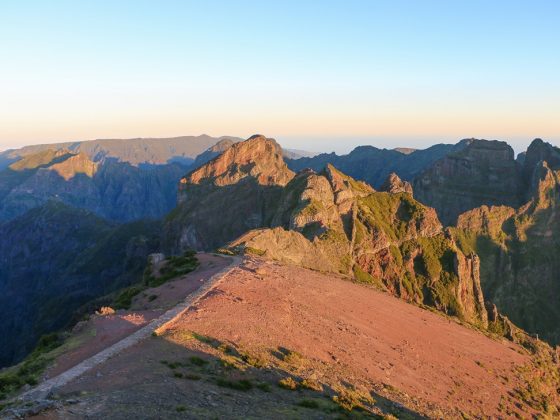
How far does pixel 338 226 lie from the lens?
114625mm

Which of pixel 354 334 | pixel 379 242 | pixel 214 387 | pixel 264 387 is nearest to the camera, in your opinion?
pixel 214 387

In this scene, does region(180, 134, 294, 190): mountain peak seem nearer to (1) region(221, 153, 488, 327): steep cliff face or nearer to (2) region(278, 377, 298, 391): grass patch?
(1) region(221, 153, 488, 327): steep cliff face

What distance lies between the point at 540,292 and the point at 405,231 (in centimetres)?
8453

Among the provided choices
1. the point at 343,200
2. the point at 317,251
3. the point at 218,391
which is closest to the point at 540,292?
the point at 343,200

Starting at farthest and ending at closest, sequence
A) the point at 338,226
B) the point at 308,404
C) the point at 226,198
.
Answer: the point at 226,198
the point at 338,226
the point at 308,404

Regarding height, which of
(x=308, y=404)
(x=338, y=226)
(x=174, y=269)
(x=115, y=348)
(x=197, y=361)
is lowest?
(x=338, y=226)

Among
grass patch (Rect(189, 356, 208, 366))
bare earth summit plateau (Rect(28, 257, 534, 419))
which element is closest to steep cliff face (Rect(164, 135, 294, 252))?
bare earth summit plateau (Rect(28, 257, 534, 419))

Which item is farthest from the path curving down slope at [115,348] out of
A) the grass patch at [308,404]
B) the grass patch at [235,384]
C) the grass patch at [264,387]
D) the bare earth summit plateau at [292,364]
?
the grass patch at [308,404]

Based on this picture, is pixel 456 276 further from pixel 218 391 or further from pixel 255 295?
pixel 218 391

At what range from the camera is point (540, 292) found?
620 feet

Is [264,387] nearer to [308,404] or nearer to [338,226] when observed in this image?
[308,404]

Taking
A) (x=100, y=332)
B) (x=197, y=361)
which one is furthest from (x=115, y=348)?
(x=197, y=361)

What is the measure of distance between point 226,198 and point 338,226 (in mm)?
51335

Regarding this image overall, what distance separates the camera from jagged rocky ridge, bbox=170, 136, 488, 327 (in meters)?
108
